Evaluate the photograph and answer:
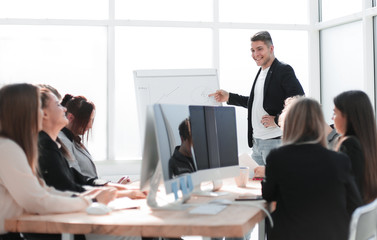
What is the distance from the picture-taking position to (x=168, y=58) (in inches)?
222

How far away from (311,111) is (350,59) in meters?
3.53

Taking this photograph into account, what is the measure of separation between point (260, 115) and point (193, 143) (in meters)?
1.90

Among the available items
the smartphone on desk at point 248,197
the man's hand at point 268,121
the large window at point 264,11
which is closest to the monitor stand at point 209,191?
the smartphone on desk at point 248,197

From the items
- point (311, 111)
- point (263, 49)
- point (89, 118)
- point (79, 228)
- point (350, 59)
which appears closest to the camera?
point (79, 228)

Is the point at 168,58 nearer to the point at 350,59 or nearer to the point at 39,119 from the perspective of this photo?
the point at 350,59

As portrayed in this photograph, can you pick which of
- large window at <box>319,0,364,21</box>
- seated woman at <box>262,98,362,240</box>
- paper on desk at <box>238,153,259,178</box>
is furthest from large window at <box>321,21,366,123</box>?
seated woman at <box>262,98,362,240</box>

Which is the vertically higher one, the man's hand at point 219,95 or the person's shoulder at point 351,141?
the man's hand at point 219,95

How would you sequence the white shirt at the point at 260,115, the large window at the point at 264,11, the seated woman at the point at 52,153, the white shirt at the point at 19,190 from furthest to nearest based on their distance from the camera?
the large window at the point at 264,11 < the white shirt at the point at 260,115 < the seated woman at the point at 52,153 < the white shirt at the point at 19,190

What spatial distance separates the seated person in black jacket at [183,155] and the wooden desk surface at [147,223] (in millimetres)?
204

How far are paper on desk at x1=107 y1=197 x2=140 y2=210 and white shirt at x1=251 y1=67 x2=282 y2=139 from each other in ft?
6.17

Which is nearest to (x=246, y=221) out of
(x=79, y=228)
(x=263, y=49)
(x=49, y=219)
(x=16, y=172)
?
(x=79, y=228)

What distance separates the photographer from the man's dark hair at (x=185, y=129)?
7.18 feet

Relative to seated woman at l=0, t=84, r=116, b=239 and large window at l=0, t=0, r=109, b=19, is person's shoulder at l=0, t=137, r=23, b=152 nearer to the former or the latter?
seated woman at l=0, t=84, r=116, b=239

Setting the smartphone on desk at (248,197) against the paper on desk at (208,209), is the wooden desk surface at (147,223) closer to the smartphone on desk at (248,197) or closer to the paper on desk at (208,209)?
the paper on desk at (208,209)
